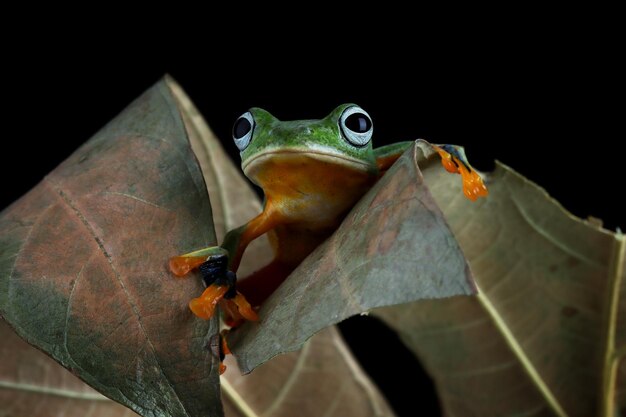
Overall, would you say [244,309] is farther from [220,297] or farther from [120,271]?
[120,271]

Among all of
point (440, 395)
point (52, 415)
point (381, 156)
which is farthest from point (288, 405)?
point (381, 156)

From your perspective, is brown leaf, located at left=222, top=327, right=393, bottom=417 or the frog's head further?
brown leaf, located at left=222, top=327, right=393, bottom=417

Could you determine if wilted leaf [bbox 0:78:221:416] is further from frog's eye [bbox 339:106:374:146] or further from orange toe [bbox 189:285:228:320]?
frog's eye [bbox 339:106:374:146]

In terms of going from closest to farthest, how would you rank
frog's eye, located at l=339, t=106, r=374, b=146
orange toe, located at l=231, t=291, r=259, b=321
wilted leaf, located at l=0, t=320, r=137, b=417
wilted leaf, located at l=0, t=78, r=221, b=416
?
1. wilted leaf, located at l=0, t=78, r=221, b=416
2. orange toe, located at l=231, t=291, r=259, b=321
3. frog's eye, located at l=339, t=106, r=374, b=146
4. wilted leaf, located at l=0, t=320, r=137, b=417

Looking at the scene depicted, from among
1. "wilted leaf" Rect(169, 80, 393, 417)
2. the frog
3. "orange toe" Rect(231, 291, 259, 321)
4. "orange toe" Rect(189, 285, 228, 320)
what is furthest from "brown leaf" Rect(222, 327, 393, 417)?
"orange toe" Rect(189, 285, 228, 320)

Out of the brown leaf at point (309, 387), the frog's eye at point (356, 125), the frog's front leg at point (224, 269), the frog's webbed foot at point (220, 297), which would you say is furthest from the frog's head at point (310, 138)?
the brown leaf at point (309, 387)

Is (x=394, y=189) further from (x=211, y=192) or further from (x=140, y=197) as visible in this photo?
(x=211, y=192)

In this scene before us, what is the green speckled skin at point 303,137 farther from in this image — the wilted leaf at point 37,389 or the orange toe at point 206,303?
the wilted leaf at point 37,389

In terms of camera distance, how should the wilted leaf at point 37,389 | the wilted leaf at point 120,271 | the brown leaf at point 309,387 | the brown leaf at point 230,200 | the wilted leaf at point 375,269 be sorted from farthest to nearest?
the brown leaf at point 230,200, the brown leaf at point 309,387, the wilted leaf at point 37,389, the wilted leaf at point 120,271, the wilted leaf at point 375,269
